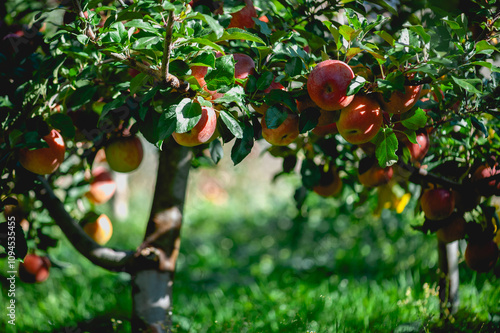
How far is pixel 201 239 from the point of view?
12.1 feet

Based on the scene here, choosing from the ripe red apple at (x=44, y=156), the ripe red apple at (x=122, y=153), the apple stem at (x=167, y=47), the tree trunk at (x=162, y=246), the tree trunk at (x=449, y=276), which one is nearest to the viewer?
the apple stem at (x=167, y=47)

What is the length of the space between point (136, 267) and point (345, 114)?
810mm

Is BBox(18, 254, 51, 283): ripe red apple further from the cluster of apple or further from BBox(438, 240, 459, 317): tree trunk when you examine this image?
BBox(438, 240, 459, 317): tree trunk

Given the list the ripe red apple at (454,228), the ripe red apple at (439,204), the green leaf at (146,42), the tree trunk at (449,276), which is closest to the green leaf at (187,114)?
the green leaf at (146,42)

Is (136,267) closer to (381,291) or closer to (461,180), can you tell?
(461,180)

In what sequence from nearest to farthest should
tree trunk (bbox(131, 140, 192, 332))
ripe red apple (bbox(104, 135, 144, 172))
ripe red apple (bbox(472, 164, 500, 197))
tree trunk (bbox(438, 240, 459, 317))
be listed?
ripe red apple (bbox(472, 164, 500, 197))
ripe red apple (bbox(104, 135, 144, 172))
tree trunk (bbox(131, 140, 192, 332))
tree trunk (bbox(438, 240, 459, 317))

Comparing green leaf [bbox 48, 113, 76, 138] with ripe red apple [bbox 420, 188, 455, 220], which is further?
ripe red apple [bbox 420, 188, 455, 220]

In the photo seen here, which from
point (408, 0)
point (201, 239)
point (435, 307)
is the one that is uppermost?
point (408, 0)

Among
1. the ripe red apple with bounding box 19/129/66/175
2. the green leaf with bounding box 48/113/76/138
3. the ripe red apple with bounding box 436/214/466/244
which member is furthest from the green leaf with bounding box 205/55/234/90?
the ripe red apple with bounding box 436/214/466/244

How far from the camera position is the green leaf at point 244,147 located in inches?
32.4

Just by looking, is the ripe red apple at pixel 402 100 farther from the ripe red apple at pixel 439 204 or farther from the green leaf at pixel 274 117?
the ripe red apple at pixel 439 204

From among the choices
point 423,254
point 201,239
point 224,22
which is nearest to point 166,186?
point 224,22

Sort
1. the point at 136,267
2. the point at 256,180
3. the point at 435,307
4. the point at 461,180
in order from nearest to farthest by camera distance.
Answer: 1. the point at 461,180
2. the point at 136,267
3. the point at 435,307
4. the point at 256,180

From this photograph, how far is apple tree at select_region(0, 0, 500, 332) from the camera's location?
765 mm
